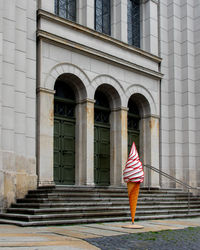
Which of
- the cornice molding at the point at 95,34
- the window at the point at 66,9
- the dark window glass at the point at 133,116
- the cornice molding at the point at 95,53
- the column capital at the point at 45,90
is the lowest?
the dark window glass at the point at 133,116

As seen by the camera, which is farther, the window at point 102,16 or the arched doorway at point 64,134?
the window at point 102,16

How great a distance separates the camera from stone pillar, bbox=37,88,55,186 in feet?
51.7

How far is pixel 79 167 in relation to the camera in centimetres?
1777

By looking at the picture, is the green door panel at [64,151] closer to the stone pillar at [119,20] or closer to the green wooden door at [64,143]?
the green wooden door at [64,143]

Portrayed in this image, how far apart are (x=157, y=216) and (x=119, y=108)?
22.2 ft

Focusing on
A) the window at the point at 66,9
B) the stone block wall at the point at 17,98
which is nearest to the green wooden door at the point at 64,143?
the stone block wall at the point at 17,98

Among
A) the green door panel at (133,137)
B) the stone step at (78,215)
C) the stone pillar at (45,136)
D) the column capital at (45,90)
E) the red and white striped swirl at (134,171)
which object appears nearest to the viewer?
the red and white striped swirl at (134,171)

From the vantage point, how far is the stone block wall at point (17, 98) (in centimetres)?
1398

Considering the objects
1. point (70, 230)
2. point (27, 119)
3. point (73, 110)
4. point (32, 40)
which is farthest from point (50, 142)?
point (70, 230)

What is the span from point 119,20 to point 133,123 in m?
5.16

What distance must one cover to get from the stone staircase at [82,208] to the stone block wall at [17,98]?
70 centimetres

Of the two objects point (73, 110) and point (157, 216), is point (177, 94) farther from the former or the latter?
point (157, 216)

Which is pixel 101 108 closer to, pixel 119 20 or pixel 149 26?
pixel 119 20

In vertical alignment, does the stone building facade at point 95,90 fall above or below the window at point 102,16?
below
